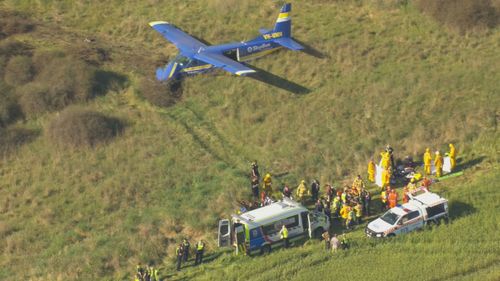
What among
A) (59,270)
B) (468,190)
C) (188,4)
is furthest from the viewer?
(188,4)

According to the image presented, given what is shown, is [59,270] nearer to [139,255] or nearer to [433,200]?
[139,255]

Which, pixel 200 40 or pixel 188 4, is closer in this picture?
pixel 200 40

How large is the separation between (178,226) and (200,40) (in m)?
19.1

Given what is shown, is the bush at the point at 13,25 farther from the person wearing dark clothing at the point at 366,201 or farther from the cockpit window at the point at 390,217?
the cockpit window at the point at 390,217

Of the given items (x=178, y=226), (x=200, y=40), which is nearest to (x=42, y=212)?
(x=178, y=226)

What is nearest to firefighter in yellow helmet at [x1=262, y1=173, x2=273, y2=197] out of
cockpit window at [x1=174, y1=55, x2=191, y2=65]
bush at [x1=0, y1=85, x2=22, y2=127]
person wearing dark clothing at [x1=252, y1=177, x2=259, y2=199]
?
person wearing dark clothing at [x1=252, y1=177, x2=259, y2=199]

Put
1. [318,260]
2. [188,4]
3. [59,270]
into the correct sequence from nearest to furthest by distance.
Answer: [318,260], [59,270], [188,4]

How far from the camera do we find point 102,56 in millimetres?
45156

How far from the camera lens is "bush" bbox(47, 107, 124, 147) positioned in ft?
122

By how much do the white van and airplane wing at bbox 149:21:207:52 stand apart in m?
17.0

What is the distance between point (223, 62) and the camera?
1539 inches

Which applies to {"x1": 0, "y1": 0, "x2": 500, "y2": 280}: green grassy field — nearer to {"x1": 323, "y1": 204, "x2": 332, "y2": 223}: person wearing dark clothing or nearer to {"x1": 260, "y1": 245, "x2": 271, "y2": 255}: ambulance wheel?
{"x1": 260, "y1": 245, "x2": 271, "y2": 255}: ambulance wheel

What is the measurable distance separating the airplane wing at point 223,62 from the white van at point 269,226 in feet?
40.7

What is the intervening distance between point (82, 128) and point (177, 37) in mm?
10271
